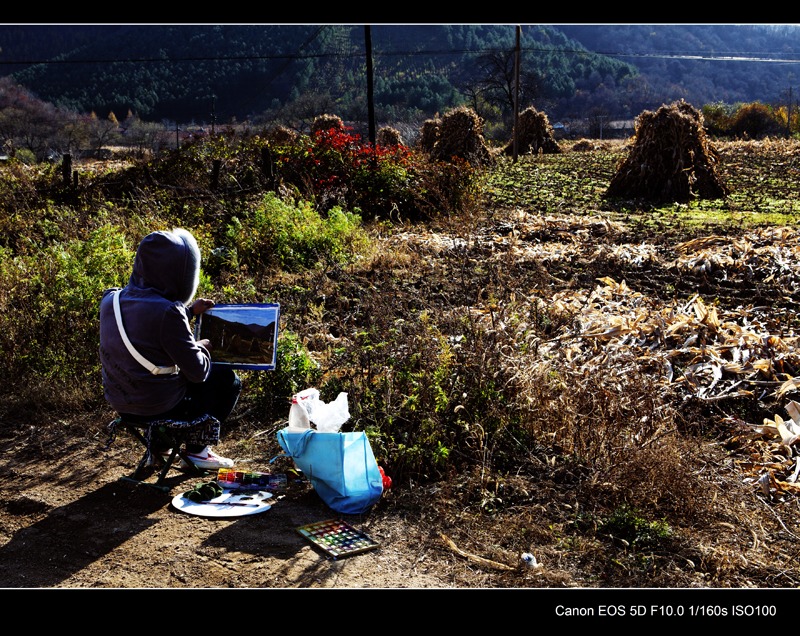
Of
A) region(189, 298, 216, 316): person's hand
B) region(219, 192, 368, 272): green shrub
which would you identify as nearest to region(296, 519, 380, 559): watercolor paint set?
region(189, 298, 216, 316): person's hand

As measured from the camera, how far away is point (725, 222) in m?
11.0

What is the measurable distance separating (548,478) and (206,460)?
5.76ft

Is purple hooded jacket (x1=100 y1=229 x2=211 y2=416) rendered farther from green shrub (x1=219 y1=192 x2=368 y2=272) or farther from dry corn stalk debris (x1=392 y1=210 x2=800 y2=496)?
green shrub (x1=219 y1=192 x2=368 y2=272)

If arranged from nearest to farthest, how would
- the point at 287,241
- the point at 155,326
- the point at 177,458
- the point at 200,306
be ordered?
the point at 155,326
the point at 200,306
the point at 177,458
the point at 287,241

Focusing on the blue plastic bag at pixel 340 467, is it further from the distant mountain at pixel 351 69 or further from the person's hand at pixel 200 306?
the distant mountain at pixel 351 69

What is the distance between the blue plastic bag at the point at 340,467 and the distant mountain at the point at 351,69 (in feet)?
46.0

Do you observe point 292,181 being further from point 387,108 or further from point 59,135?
point 387,108

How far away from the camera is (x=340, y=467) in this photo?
361 centimetres

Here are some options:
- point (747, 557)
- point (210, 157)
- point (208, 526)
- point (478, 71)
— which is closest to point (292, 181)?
point (210, 157)

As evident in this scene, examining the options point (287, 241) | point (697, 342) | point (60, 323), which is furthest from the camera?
point (287, 241)

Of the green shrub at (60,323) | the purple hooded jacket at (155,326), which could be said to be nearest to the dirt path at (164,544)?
the purple hooded jacket at (155,326)

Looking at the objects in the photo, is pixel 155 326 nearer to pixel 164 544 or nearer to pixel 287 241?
pixel 164 544

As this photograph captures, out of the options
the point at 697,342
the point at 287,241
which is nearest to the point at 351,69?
the point at 287,241

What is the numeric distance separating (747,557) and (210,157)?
9.75 m
